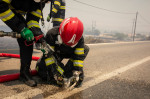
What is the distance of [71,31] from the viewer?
93.7 inches

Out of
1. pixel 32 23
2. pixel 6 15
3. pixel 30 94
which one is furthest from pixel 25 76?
pixel 6 15

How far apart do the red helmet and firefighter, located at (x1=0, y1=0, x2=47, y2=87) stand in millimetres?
380

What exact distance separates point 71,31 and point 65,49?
495mm

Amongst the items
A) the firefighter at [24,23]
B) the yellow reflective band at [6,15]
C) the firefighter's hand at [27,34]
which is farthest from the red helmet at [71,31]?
the yellow reflective band at [6,15]

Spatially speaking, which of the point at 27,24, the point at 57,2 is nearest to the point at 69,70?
the point at 27,24

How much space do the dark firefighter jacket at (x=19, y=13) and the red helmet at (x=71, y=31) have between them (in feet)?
1.49

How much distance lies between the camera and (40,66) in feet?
9.39

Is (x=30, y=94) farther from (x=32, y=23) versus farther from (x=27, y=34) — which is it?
(x=32, y=23)

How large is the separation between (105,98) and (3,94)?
140cm

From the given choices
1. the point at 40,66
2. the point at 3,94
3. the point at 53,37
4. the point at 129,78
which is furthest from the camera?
the point at 129,78

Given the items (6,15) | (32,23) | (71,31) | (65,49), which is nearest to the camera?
(6,15)

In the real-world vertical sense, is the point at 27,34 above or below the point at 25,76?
above

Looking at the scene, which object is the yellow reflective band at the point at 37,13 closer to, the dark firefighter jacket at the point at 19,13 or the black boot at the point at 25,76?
the dark firefighter jacket at the point at 19,13

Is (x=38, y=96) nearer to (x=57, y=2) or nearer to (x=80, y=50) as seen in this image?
(x=80, y=50)
